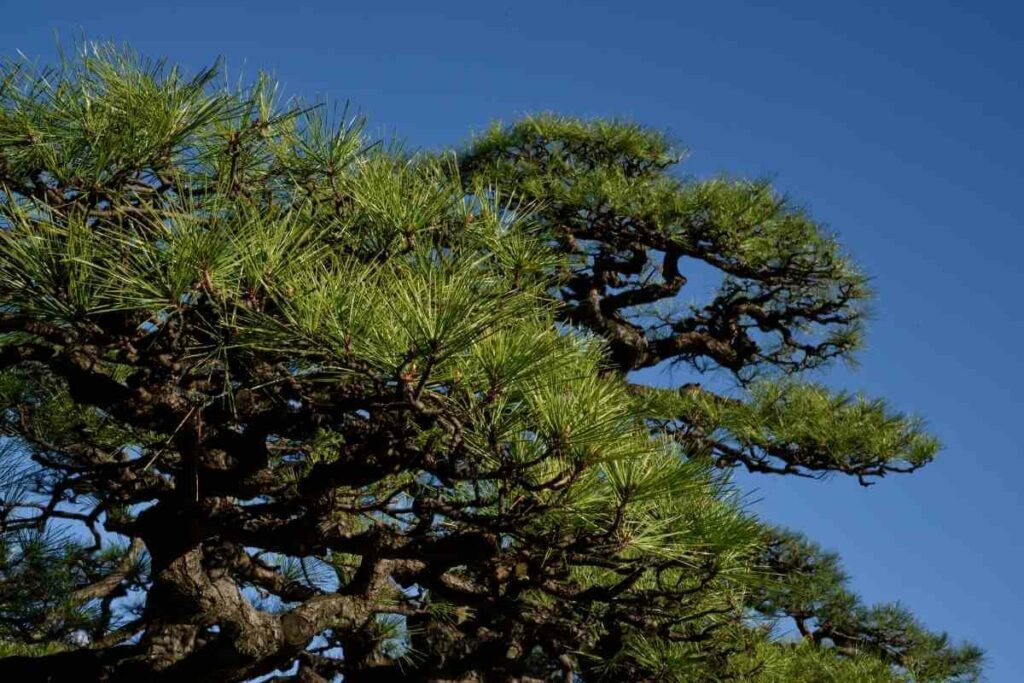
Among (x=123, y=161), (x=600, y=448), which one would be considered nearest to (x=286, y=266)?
(x=123, y=161)

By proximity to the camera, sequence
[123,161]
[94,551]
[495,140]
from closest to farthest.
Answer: [123,161] → [94,551] → [495,140]

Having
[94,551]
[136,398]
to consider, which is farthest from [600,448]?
[94,551]

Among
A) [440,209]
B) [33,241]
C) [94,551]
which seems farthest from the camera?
[94,551]

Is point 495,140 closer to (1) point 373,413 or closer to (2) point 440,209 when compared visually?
(2) point 440,209

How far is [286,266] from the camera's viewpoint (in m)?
1.81

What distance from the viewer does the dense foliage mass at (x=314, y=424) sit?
5.85ft

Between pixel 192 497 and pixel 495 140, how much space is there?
7.86ft

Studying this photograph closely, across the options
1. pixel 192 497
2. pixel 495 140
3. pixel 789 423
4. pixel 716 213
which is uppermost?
pixel 495 140

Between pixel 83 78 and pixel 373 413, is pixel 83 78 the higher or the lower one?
the higher one

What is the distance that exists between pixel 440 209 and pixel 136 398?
0.72m

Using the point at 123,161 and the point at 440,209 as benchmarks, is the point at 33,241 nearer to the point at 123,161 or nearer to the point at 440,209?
the point at 123,161

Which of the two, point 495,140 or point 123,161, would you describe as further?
point 495,140

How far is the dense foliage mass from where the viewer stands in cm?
178

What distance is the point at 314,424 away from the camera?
2.12m
